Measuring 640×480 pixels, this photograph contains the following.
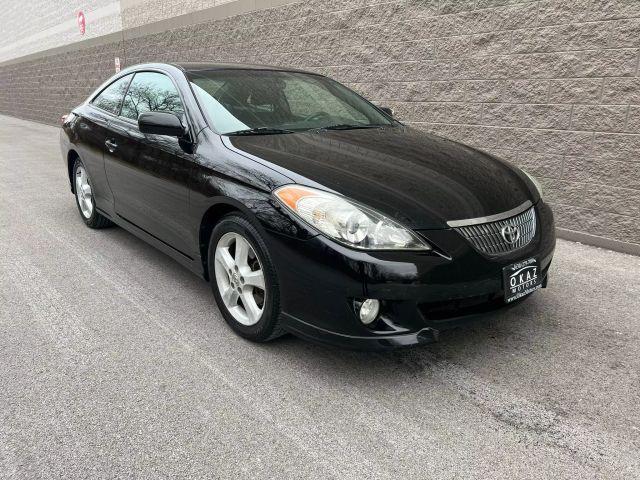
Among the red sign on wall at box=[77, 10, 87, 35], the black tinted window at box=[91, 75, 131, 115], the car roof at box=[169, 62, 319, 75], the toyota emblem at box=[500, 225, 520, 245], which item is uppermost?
the red sign on wall at box=[77, 10, 87, 35]

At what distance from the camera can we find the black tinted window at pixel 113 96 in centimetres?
447

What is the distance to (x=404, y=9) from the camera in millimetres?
6285

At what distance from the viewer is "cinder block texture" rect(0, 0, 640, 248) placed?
4625 millimetres

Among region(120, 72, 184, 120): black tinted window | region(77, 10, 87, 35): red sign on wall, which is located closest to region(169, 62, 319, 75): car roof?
region(120, 72, 184, 120): black tinted window

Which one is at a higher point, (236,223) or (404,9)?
(404,9)

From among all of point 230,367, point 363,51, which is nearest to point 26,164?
point 363,51

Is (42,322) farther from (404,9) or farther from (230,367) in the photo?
(404,9)

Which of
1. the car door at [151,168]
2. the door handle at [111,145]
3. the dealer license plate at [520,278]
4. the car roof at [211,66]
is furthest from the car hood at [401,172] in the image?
the door handle at [111,145]

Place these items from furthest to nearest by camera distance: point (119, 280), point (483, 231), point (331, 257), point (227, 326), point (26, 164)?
point (26, 164), point (119, 280), point (227, 326), point (483, 231), point (331, 257)

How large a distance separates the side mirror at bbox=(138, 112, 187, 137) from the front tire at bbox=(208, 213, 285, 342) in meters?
0.69

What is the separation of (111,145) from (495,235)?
3098mm

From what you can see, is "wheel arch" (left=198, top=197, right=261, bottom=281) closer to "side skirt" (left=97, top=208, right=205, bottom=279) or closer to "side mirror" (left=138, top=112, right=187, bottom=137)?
"side skirt" (left=97, top=208, right=205, bottom=279)

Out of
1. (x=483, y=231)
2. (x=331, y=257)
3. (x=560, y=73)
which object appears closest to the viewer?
(x=331, y=257)

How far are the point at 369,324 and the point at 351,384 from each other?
1.25ft
